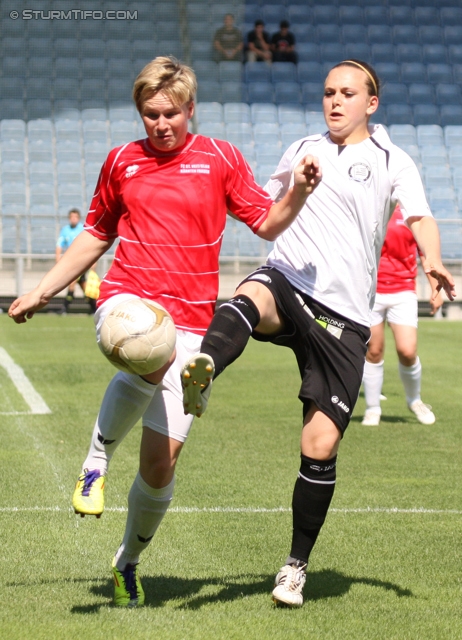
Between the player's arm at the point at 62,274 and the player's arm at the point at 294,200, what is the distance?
72 cm

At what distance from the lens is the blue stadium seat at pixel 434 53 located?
28.2 metres

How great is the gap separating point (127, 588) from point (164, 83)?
6.76 ft

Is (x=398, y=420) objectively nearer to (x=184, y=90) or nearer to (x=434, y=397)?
(x=434, y=397)

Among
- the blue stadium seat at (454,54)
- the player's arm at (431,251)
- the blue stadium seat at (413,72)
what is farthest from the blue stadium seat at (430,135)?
the player's arm at (431,251)

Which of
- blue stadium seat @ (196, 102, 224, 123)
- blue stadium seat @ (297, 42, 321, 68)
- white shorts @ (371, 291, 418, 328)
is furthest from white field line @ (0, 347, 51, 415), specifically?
blue stadium seat @ (297, 42, 321, 68)

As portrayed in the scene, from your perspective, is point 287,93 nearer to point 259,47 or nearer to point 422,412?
point 259,47

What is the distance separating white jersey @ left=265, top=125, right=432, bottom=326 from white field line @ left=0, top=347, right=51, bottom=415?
5.96 m

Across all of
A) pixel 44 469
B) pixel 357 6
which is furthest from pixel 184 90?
pixel 357 6

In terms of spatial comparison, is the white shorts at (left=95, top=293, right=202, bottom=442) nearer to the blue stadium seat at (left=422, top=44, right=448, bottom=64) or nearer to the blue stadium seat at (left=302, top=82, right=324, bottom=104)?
the blue stadium seat at (left=302, top=82, right=324, bottom=104)

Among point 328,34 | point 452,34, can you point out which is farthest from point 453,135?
point 328,34

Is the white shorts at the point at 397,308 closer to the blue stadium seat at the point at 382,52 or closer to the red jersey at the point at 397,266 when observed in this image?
the red jersey at the point at 397,266

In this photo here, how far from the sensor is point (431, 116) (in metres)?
27.1

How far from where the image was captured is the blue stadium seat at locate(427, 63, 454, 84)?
27.9m

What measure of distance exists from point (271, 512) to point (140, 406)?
A: 2.24 m
